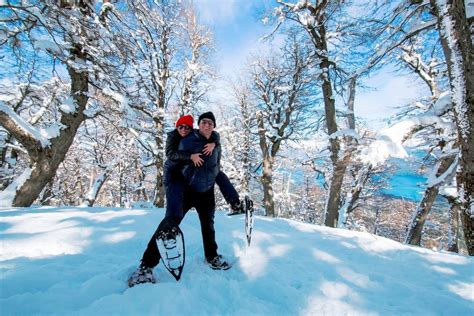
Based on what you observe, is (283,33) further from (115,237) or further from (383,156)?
(115,237)

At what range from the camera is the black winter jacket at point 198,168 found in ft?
7.90

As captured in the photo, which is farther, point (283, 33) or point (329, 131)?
point (283, 33)

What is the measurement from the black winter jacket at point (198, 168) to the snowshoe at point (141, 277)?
86 centimetres

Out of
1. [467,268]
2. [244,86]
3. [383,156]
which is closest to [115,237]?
[383,156]

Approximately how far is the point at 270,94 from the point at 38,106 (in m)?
12.4

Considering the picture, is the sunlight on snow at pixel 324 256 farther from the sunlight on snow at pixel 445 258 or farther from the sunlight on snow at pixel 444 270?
the sunlight on snow at pixel 445 258

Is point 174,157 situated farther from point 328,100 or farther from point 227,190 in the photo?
point 328,100

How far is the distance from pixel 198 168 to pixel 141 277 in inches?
43.6

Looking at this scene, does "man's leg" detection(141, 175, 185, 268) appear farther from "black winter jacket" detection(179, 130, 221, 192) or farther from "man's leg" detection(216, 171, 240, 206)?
"man's leg" detection(216, 171, 240, 206)

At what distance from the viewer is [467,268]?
2.50 m

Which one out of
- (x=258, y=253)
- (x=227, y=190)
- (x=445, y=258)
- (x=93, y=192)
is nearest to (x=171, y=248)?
(x=227, y=190)

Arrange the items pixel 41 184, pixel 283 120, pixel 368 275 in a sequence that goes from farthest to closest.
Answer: pixel 283 120, pixel 41 184, pixel 368 275

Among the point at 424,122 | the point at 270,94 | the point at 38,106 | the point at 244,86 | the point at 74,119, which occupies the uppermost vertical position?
the point at 244,86

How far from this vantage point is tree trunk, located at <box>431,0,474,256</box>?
3588mm
